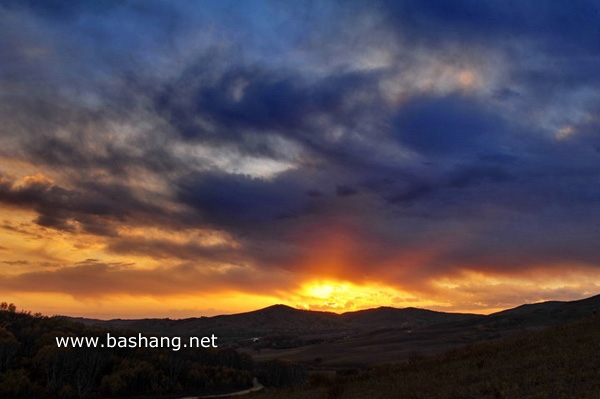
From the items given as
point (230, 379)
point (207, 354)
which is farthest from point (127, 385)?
point (207, 354)

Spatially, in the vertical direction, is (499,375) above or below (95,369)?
above

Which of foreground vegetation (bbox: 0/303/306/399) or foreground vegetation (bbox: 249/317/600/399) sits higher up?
foreground vegetation (bbox: 249/317/600/399)

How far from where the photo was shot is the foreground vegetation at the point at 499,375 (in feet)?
69.8

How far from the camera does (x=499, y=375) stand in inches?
1005

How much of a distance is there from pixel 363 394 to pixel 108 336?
77.0 metres

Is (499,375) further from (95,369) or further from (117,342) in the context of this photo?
(117,342)

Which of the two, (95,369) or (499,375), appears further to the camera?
(95,369)

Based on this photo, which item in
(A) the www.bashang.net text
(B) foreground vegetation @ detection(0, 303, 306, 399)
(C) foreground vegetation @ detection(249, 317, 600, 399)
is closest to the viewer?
(C) foreground vegetation @ detection(249, 317, 600, 399)

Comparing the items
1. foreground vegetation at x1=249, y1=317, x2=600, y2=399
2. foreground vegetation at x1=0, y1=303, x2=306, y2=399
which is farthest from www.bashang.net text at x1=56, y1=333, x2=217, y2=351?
foreground vegetation at x1=249, y1=317, x2=600, y2=399

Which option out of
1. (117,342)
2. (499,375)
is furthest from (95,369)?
(499,375)

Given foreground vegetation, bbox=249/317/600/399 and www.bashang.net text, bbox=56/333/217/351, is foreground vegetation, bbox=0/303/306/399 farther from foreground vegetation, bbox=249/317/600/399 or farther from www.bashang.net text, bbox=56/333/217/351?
foreground vegetation, bbox=249/317/600/399

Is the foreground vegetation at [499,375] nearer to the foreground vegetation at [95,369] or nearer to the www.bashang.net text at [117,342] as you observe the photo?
the foreground vegetation at [95,369]

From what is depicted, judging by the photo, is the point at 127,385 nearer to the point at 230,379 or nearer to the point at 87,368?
the point at 87,368

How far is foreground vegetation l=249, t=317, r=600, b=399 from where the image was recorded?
2127 centimetres
